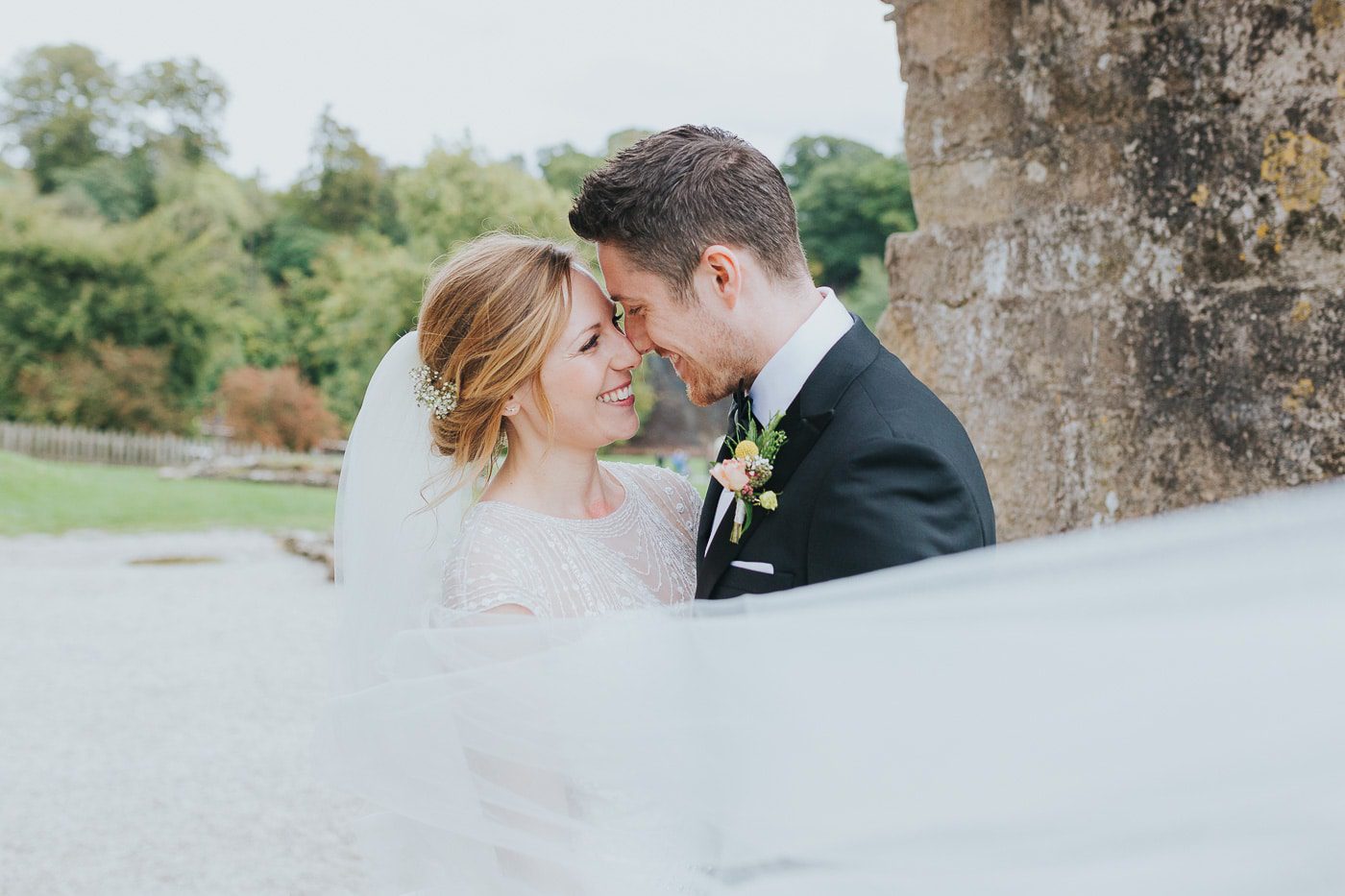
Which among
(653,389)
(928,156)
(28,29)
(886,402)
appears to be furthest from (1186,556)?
(28,29)

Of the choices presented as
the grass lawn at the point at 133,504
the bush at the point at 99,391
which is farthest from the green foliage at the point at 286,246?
the grass lawn at the point at 133,504

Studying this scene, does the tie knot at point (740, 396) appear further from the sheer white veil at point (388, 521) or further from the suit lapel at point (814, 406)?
the sheer white veil at point (388, 521)

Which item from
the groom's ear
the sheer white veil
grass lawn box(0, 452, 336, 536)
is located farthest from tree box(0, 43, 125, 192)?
the groom's ear

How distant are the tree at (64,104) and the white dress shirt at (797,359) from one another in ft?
152

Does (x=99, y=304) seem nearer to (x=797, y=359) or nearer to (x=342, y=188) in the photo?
(x=342, y=188)

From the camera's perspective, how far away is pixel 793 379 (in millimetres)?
1943

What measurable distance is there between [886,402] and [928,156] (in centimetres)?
130

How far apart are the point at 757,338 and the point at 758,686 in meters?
0.73

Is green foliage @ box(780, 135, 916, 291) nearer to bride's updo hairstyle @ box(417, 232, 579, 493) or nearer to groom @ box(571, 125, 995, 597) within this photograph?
bride's updo hairstyle @ box(417, 232, 579, 493)

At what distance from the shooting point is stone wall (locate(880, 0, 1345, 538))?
2.01 metres

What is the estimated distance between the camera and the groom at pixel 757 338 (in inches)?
68.3

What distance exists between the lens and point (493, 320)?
7.25ft

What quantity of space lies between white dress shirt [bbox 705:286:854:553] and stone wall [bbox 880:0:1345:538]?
0.77 metres

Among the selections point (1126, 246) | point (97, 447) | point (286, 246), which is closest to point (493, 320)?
point (1126, 246)
